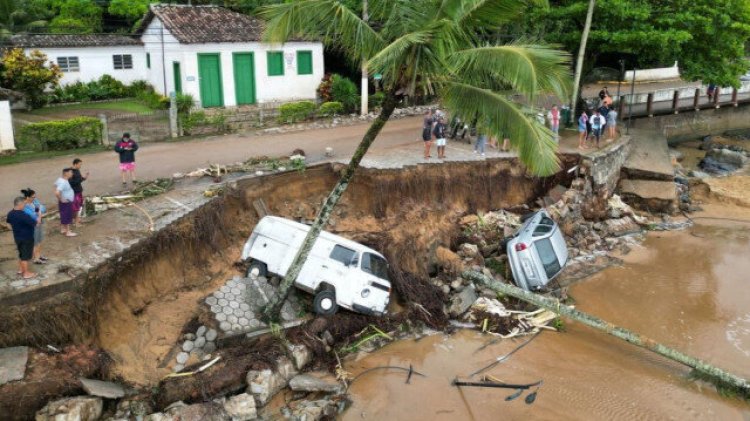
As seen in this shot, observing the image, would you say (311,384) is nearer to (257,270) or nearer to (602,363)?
(257,270)

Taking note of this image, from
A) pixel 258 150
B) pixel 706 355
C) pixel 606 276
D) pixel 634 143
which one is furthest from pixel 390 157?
pixel 634 143

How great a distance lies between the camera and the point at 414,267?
16.5 m

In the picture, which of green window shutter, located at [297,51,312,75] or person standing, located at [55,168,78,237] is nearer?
person standing, located at [55,168,78,237]

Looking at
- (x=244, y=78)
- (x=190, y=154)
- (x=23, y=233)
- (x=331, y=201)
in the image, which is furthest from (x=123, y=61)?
(x=331, y=201)

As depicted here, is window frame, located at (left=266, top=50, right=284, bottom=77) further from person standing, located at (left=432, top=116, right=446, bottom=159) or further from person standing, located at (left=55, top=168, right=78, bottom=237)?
person standing, located at (left=55, top=168, right=78, bottom=237)

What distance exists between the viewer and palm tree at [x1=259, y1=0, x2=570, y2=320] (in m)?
8.99

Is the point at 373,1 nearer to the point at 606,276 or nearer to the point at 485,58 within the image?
the point at 485,58

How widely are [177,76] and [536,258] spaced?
18.9 metres

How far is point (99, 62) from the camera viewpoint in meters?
31.0

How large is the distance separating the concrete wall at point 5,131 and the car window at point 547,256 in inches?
647

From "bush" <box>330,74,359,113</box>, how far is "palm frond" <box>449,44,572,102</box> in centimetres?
1838

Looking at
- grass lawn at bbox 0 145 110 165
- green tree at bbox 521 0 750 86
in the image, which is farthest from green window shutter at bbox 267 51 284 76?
green tree at bbox 521 0 750 86

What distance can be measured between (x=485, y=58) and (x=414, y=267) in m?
8.16

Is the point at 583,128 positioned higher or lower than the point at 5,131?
lower
